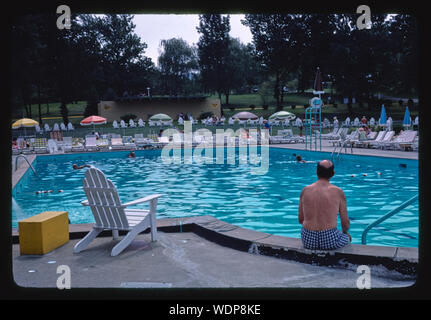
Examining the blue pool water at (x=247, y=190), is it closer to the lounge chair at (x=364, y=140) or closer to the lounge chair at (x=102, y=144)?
the lounge chair at (x=364, y=140)

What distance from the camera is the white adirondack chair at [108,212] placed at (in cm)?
438

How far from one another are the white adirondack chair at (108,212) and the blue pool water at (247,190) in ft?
10.2

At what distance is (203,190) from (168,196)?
1137 millimetres

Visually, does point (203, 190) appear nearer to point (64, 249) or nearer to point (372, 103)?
point (64, 249)

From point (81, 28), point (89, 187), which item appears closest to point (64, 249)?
point (89, 187)

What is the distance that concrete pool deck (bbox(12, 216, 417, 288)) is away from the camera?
3508mm

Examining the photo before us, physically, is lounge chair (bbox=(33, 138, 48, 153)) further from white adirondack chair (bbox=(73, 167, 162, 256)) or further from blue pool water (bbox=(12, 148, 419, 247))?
white adirondack chair (bbox=(73, 167, 162, 256))

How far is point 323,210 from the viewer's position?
3.79 m

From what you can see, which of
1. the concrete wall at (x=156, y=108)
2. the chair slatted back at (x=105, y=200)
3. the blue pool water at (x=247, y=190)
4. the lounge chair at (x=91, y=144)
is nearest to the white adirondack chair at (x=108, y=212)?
the chair slatted back at (x=105, y=200)

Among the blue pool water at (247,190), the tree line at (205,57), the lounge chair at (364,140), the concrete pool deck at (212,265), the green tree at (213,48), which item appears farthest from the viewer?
the green tree at (213,48)

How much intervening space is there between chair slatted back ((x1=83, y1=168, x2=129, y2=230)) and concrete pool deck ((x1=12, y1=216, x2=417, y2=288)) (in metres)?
0.35

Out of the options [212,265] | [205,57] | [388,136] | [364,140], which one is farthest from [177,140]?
[205,57]
